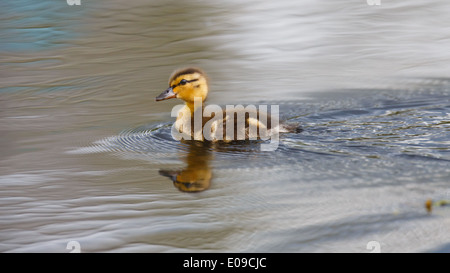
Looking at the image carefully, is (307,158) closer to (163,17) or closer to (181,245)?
(181,245)

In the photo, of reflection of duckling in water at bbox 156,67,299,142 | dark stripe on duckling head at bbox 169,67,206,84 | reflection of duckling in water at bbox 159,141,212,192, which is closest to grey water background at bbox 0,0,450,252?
reflection of duckling in water at bbox 159,141,212,192

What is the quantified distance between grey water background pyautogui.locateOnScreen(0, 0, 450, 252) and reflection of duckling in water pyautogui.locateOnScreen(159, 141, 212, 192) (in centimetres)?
6

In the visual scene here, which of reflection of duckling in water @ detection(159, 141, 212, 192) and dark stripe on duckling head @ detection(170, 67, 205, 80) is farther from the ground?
dark stripe on duckling head @ detection(170, 67, 205, 80)

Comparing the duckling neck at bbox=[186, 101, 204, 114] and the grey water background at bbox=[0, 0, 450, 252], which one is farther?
→ the duckling neck at bbox=[186, 101, 204, 114]

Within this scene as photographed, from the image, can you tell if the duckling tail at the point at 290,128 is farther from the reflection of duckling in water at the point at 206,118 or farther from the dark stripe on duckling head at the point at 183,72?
the dark stripe on duckling head at the point at 183,72

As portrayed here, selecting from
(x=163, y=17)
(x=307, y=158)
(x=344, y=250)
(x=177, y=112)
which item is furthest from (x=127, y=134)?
(x=163, y=17)

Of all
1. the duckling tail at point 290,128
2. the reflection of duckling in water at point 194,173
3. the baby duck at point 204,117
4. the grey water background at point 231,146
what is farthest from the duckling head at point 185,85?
the duckling tail at point 290,128

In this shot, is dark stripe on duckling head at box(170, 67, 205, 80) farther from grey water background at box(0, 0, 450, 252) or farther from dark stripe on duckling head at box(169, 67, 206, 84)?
grey water background at box(0, 0, 450, 252)

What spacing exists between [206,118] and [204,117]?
0.05m

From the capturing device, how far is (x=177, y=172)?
14.7ft

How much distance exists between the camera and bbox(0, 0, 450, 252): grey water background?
3457 millimetres

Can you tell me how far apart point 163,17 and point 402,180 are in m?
6.15

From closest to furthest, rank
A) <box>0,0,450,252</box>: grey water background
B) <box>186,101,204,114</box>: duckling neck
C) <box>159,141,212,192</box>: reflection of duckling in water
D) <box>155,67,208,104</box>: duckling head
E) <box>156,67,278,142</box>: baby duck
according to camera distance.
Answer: <box>0,0,450,252</box>: grey water background → <box>159,141,212,192</box>: reflection of duckling in water → <box>156,67,278,142</box>: baby duck → <box>155,67,208,104</box>: duckling head → <box>186,101,204,114</box>: duckling neck

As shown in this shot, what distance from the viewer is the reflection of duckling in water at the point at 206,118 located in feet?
17.1
